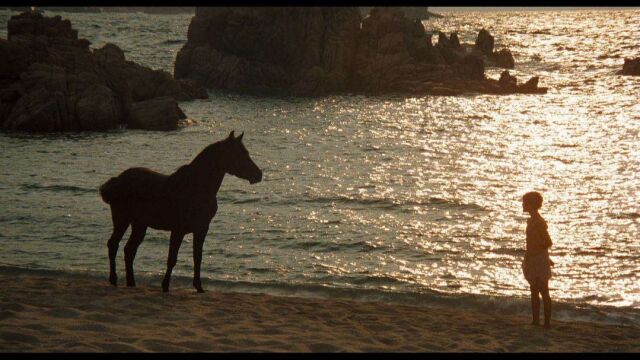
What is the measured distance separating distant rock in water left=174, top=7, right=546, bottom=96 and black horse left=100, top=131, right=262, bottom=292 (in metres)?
60.4

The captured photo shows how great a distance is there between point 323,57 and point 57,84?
35175 mm

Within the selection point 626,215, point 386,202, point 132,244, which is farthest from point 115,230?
point 626,215

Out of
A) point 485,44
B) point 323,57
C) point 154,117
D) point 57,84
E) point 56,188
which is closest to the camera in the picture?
point 56,188

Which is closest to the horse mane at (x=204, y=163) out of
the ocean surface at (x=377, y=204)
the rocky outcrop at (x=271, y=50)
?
the ocean surface at (x=377, y=204)

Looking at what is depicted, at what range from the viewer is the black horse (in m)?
11.8

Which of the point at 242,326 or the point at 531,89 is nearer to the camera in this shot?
the point at 242,326

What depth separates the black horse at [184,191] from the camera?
11789mm

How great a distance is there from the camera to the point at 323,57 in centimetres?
7531

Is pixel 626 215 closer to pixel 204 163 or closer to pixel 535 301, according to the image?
pixel 535 301

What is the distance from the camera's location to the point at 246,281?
612 inches

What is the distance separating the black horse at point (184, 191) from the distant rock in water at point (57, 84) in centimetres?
3354

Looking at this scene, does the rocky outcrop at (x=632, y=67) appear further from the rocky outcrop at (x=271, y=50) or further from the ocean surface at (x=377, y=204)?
the rocky outcrop at (x=271, y=50)

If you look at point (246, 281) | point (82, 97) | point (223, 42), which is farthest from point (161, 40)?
point (246, 281)

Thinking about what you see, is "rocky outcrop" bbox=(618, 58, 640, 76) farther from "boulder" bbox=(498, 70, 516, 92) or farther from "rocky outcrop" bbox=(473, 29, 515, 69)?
"boulder" bbox=(498, 70, 516, 92)
